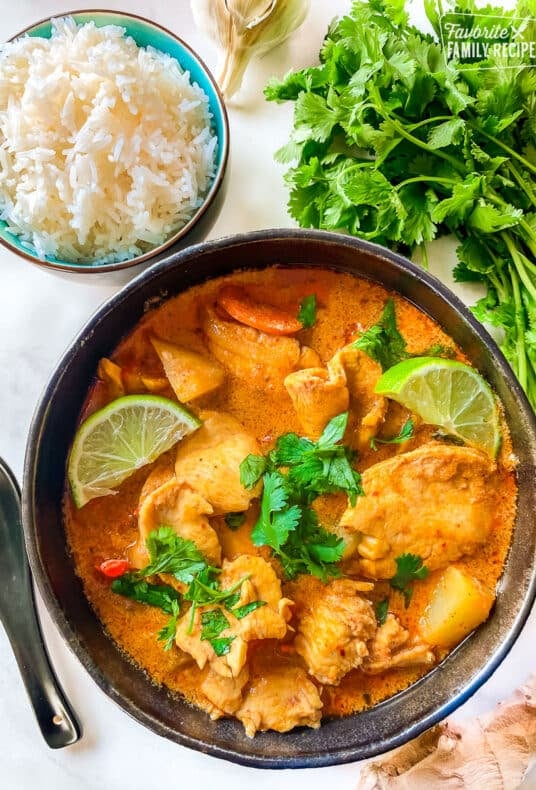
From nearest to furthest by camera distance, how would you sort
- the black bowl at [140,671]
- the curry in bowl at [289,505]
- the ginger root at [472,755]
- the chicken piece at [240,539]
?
the black bowl at [140,671] < the curry in bowl at [289,505] < the chicken piece at [240,539] < the ginger root at [472,755]

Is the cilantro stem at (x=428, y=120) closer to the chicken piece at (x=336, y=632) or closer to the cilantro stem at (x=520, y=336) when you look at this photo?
the cilantro stem at (x=520, y=336)

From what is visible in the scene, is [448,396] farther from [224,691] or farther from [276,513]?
[224,691]

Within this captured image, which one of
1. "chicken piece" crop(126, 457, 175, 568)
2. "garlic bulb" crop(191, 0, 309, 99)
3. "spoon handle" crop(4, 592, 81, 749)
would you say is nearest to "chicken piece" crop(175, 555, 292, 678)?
"chicken piece" crop(126, 457, 175, 568)

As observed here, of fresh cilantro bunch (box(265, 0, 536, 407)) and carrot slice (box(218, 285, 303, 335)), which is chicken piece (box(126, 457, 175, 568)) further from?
fresh cilantro bunch (box(265, 0, 536, 407))

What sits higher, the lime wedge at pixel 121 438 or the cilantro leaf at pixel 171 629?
the lime wedge at pixel 121 438

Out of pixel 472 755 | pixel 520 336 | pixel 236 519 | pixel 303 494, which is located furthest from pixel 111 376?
pixel 472 755

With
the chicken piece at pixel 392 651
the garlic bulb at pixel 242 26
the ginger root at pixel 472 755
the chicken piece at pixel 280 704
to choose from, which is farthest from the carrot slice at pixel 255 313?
the ginger root at pixel 472 755

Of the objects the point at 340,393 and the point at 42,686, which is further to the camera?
the point at 42,686
